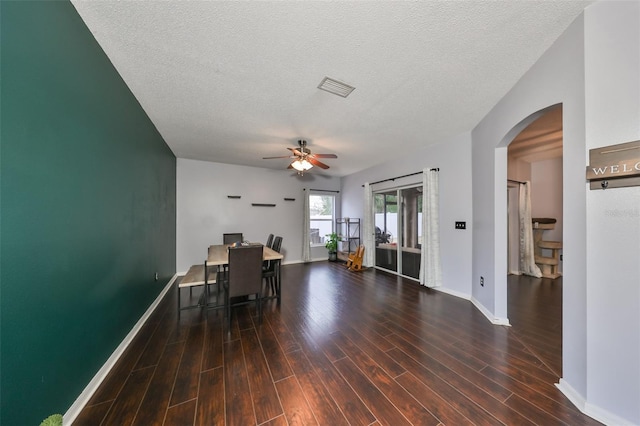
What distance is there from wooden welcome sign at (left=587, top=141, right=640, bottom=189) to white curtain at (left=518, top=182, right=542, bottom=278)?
4380 mm

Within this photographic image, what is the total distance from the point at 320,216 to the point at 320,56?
5195mm

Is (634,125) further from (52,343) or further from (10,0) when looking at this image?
(52,343)

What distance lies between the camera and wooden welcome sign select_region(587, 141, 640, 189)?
4.08 ft

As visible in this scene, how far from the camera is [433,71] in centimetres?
200

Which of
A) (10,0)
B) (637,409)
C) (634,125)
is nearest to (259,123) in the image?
(10,0)

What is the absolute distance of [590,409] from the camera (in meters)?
1.38

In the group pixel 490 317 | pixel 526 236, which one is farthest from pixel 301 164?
pixel 526 236

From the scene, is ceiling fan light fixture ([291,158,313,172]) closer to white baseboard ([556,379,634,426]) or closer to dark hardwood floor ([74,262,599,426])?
dark hardwood floor ([74,262,599,426])

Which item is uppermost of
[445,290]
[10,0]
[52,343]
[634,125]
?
[10,0]

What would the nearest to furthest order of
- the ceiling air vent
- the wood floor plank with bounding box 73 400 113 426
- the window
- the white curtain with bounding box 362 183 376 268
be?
the wood floor plank with bounding box 73 400 113 426, the ceiling air vent, the white curtain with bounding box 362 183 376 268, the window

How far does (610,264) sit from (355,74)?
93.3 inches

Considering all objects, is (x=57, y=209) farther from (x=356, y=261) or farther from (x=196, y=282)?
(x=356, y=261)

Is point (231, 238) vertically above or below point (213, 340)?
above

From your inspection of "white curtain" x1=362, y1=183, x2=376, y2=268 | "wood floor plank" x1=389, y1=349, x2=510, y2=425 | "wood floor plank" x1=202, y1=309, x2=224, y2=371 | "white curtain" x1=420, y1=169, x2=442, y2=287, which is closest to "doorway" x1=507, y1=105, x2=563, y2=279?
"white curtain" x1=420, y1=169, x2=442, y2=287
